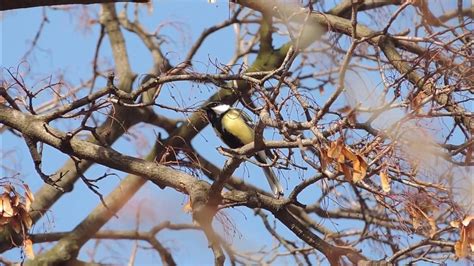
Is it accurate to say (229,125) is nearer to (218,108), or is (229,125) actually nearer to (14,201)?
(218,108)

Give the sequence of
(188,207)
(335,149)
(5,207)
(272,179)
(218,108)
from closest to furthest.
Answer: (335,149), (5,207), (188,207), (272,179), (218,108)

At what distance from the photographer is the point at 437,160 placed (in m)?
3.71

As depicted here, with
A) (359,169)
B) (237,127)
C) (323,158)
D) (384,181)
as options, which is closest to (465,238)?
(384,181)

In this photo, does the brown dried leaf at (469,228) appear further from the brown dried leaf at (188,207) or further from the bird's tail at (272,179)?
the bird's tail at (272,179)

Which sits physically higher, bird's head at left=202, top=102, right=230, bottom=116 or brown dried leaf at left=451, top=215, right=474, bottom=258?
bird's head at left=202, top=102, right=230, bottom=116

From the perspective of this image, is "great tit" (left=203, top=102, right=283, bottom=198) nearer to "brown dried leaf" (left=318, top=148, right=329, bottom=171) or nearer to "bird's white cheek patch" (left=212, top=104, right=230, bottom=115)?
"bird's white cheek patch" (left=212, top=104, right=230, bottom=115)

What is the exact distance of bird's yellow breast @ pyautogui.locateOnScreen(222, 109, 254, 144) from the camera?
219 inches

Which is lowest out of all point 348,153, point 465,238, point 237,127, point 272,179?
point 465,238

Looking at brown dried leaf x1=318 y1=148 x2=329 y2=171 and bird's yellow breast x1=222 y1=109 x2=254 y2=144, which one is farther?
bird's yellow breast x1=222 y1=109 x2=254 y2=144

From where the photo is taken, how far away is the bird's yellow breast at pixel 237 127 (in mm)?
5570

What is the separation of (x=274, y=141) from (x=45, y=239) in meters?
2.81

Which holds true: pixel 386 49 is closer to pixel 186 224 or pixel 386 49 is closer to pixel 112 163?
pixel 112 163

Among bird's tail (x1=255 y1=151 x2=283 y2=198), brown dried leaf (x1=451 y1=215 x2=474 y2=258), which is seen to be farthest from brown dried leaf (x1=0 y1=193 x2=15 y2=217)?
brown dried leaf (x1=451 y1=215 x2=474 y2=258)

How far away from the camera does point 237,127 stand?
5.69 meters
